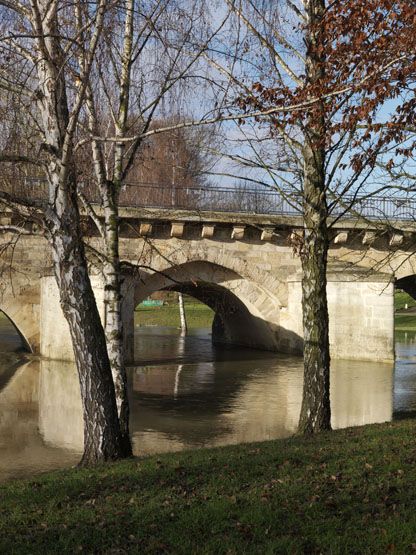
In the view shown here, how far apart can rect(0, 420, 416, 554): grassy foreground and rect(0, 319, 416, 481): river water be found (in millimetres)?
2445

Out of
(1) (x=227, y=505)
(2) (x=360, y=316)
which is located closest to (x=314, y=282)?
(1) (x=227, y=505)

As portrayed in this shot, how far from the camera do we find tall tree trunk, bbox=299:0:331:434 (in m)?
9.24

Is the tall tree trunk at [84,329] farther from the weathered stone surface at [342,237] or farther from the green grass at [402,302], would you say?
the green grass at [402,302]

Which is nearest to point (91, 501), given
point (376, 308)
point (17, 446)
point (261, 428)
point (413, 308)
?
point (17, 446)

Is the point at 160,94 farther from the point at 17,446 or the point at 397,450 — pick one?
the point at 17,446

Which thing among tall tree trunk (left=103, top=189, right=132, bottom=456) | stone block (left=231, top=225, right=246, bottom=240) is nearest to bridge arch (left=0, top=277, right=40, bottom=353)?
stone block (left=231, top=225, right=246, bottom=240)

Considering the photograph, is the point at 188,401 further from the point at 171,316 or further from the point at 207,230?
the point at 171,316

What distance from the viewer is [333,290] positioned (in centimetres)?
2252

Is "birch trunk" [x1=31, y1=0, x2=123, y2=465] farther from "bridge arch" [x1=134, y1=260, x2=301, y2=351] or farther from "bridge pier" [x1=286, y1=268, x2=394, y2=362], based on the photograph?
"bridge pier" [x1=286, y1=268, x2=394, y2=362]

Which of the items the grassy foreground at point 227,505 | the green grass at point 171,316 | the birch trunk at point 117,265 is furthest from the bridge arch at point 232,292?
the grassy foreground at point 227,505

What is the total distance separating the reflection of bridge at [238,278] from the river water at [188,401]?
957 mm

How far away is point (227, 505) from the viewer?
18.1 feet

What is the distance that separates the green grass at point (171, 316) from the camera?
138 ft

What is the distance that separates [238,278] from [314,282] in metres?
15.1
